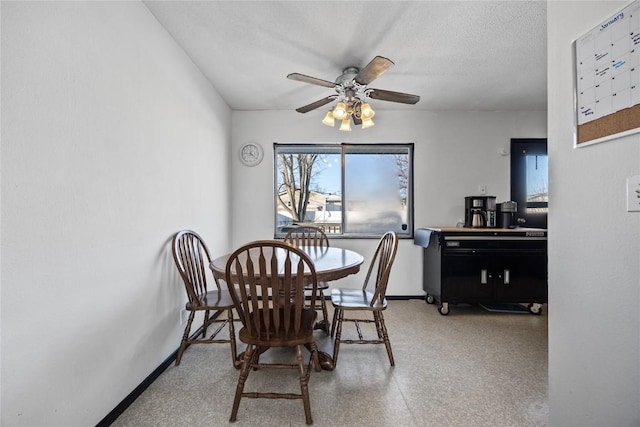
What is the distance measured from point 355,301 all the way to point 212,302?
1.03 metres

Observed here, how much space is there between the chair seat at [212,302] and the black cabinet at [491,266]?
2.25 metres

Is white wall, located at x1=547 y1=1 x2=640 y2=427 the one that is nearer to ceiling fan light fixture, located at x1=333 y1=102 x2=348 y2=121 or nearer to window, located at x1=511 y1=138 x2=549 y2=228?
ceiling fan light fixture, located at x1=333 y1=102 x2=348 y2=121

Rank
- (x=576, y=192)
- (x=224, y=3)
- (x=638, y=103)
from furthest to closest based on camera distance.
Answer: (x=224, y=3) → (x=576, y=192) → (x=638, y=103)

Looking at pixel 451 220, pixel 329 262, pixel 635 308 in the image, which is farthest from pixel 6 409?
pixel 451 220

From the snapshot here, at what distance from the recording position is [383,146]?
369 centimetres

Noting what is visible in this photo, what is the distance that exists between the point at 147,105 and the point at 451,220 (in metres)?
3.43

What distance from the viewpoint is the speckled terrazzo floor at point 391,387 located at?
152cm

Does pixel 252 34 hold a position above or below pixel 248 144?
above

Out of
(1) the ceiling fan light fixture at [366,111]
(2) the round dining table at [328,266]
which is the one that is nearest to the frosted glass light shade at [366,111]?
(1) the ceiling fan light fixture at [366,111]

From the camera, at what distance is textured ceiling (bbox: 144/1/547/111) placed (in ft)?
6.01

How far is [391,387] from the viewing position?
1786mm

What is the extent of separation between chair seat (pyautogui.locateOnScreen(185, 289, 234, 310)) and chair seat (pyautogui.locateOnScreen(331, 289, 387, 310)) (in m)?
0.75


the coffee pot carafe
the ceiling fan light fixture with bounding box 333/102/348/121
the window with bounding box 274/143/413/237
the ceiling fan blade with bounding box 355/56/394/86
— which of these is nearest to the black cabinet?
the coffee pot carafe

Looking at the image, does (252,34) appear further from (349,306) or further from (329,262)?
(349,306)
